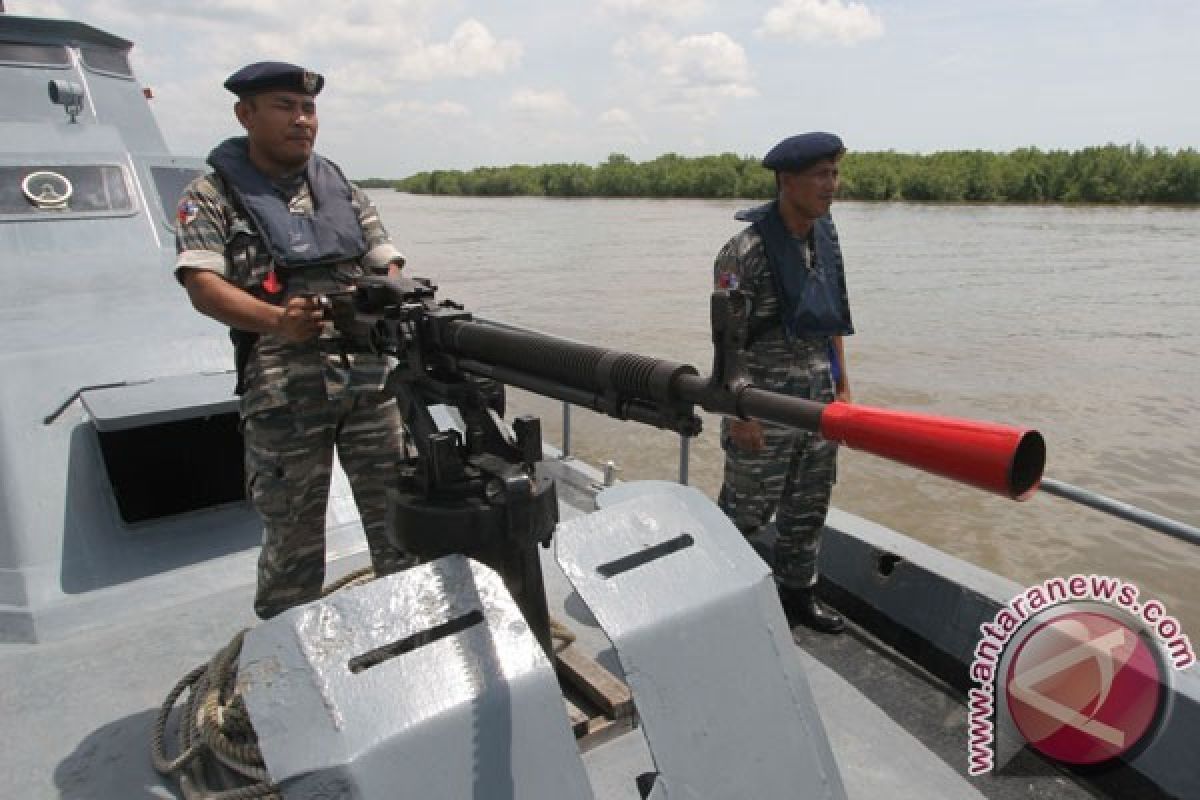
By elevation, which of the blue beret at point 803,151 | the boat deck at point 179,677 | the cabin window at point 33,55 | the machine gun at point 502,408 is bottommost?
the boat deck at point 179,677

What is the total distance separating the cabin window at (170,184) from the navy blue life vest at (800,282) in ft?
11.1

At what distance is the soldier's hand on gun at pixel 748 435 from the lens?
10.5ft

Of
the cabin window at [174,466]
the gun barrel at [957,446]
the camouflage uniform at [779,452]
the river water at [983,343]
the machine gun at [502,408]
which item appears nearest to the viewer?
the gun barrel at [957,446]

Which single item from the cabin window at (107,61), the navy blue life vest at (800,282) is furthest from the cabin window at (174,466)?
the cabin window at (107,61)

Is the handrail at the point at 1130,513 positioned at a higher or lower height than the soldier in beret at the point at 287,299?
lower

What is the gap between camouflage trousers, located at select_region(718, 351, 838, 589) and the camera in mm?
3375

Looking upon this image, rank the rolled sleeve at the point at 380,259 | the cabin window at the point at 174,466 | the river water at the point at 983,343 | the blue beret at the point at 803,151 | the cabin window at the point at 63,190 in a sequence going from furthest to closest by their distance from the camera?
the river water at the point at 983,343, the cabin window at the point at 63,190, the cabin window at the point at 174,466, the blue beret at the point at 803,151, the rolled sleeve at the point at 380,259

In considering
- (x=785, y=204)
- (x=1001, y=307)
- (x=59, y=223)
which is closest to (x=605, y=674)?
(x=785, y=204)

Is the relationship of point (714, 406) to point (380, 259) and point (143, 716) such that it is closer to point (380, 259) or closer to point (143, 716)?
point (380, 259)

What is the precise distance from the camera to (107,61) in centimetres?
571

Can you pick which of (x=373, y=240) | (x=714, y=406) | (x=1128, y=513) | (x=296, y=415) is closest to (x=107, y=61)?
(x=373, y=240)

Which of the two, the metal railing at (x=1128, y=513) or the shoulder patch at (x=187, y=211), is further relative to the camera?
the shoulder patch at (x=187, y=211)

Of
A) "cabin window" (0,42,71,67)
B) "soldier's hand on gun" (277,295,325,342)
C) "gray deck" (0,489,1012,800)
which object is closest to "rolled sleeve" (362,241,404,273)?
"soldier's hand on gun" (277,295,325,342)

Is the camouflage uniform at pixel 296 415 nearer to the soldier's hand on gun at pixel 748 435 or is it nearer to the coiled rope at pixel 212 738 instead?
the coiled rope at pixel 212 738
